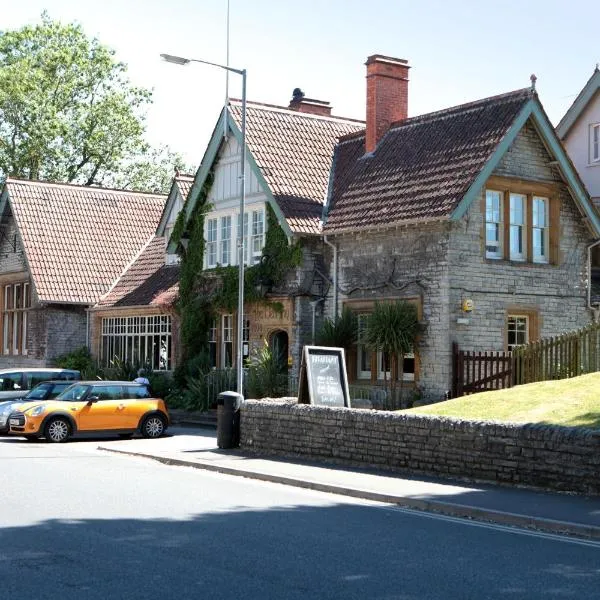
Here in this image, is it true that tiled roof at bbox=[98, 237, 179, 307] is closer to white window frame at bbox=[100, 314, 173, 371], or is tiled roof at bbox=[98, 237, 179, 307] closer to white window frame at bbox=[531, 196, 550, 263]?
white window frame at bbox=[100, 314, 173, 371]

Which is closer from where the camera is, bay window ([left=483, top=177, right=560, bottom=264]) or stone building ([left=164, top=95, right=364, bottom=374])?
bay window ([left=483, top=177, right=560, bottom=264])

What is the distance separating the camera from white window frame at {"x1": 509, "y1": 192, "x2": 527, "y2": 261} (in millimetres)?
27969

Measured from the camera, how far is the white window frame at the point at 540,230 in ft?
93.2

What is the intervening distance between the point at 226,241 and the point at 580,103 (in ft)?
39.2

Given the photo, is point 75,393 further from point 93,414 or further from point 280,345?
point 280,345

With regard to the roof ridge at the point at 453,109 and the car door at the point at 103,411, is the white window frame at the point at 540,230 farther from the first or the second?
the car door at the point at 103,411

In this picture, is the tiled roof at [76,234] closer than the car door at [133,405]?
No

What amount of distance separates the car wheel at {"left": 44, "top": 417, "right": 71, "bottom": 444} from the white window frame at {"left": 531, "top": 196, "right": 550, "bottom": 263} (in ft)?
41.8

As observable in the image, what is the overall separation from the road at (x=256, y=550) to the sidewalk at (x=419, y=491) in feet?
1.10

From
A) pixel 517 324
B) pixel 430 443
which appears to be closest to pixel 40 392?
pixel 517 324

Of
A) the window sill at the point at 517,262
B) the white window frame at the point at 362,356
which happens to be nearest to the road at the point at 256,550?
the window sill at the point at 517,262

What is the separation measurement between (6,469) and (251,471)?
4.18 m

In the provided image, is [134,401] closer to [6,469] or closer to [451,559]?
[6,469]

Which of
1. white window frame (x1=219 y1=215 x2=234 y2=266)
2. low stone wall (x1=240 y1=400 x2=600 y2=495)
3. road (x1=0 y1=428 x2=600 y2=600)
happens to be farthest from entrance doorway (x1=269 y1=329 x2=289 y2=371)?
road (x1=0 y1=428 x2=600 y2=600)
